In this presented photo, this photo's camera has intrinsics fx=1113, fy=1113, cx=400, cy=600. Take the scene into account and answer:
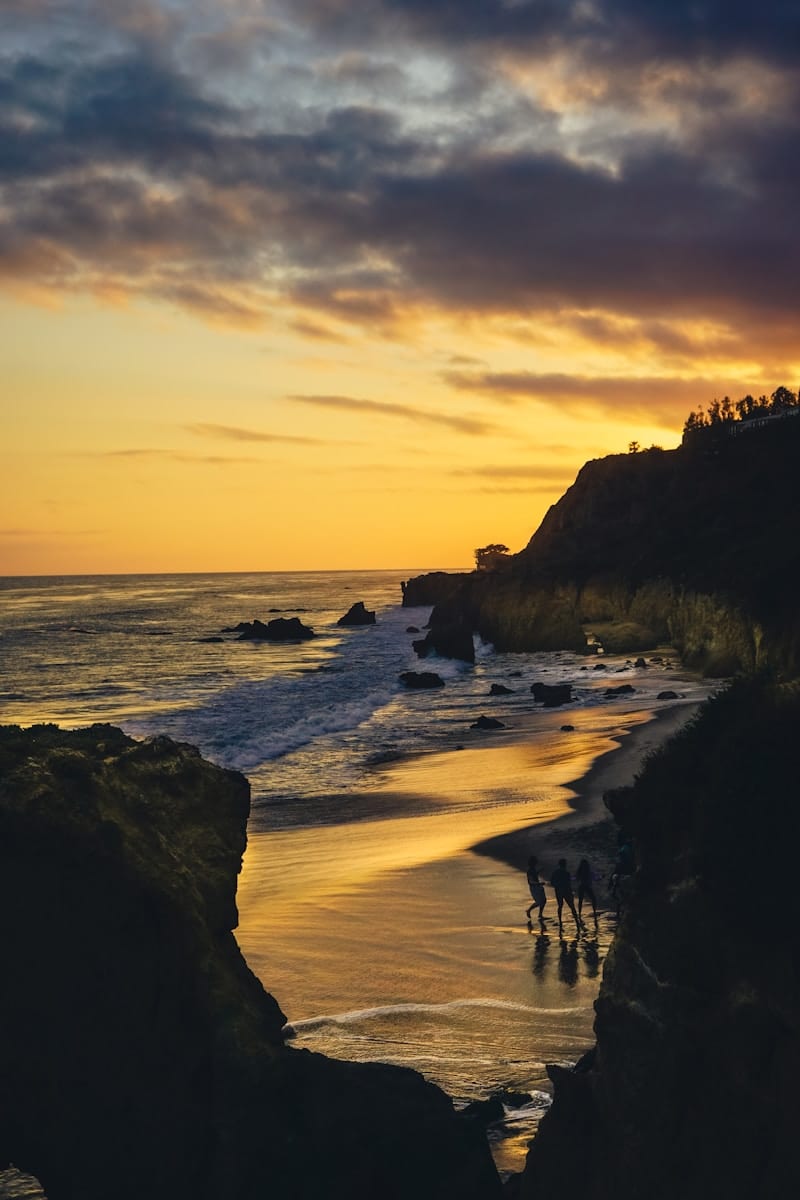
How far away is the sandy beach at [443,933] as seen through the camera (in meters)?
14.3

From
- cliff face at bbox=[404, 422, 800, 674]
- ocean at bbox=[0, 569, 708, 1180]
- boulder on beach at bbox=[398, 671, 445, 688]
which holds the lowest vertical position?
ocean at bbox=[0, 569, 708, 1180]

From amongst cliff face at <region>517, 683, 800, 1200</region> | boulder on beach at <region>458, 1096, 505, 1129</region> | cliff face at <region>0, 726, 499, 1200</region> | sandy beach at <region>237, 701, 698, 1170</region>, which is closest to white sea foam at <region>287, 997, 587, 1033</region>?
sandy beach at <region>237, 701, 698, 1170</region>

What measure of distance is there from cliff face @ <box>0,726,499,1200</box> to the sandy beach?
175cm

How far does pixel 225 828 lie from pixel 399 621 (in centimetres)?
14422

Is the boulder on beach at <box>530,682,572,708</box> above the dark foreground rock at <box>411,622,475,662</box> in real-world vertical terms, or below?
below

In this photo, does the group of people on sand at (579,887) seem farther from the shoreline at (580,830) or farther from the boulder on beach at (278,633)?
the boulder on beach at (278,633)

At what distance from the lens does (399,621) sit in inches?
6216

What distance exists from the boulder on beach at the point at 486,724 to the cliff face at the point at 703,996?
37.9 meters

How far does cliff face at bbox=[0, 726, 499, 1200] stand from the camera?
34.7ft

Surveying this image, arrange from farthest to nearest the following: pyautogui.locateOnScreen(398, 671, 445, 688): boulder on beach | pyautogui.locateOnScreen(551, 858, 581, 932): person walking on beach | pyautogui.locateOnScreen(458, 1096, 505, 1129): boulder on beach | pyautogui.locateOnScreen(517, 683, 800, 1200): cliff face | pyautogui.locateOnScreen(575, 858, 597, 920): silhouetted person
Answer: pyautogui.locateOnScreen(398, 671, 445, 688): boulder on beach
pyautogui.locateOnScreen(575, 858, 597, 920): silhouetted person
pyautogui.locateOnScreen(551, 858, 581, 932): person walking on beach
pyautogui.locateOnScreen(458, 1096, 505, 1129): boulder on beach
pyautogui.locateOnScreen(517, 683, 800, 1200): cliff face

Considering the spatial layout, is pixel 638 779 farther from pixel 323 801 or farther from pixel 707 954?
pixel 323 801

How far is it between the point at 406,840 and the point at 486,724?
21308 mm

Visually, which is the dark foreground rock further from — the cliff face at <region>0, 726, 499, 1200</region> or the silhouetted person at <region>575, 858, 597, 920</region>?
the cliff face at <region>0, 726, 499, 1200</region>

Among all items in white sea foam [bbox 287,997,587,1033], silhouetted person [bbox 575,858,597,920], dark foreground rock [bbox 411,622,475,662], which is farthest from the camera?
dark foreground rock [bbox 411,622,475,662]
